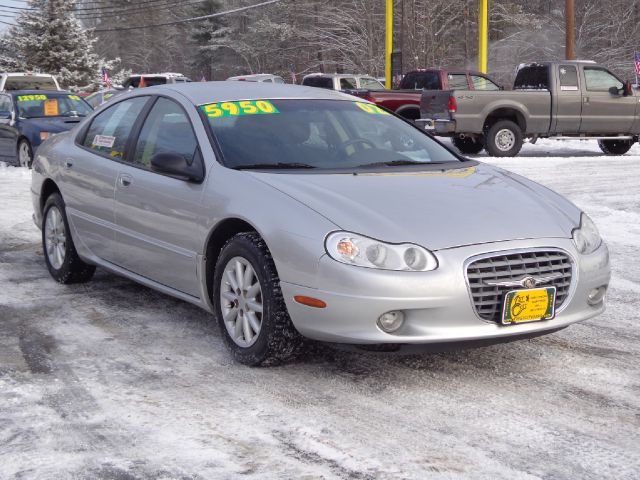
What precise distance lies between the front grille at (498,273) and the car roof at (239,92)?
2.05 m

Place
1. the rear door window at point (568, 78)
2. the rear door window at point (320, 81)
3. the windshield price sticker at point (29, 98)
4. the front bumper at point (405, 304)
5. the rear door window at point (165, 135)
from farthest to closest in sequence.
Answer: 1. the rear door window at point (320, 81)
2. the rear door window at point (568, 78)
3. the windshield price sticker at point (29, 98)
4. the rear door window at point (165, 135)
5. the front bumper at point (405, 304)

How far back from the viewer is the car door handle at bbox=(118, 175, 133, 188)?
5759 millimetres

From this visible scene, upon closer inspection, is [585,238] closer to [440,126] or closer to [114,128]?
[114,128]

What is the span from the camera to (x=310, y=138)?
543 cm

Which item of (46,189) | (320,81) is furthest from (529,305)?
(320,81)

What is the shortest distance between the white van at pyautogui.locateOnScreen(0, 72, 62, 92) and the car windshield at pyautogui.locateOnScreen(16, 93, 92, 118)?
662 cm

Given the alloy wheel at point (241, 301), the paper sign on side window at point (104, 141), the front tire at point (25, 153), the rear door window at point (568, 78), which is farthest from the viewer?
the rear door window at point (568, 78)

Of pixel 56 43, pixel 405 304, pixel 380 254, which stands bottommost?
pixel 405 304

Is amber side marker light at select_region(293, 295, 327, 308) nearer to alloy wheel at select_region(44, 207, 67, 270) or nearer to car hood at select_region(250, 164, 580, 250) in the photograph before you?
car hood at select_region(250, 164, 580, 250)

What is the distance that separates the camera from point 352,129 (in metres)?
5.66

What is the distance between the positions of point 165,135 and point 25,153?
1145cm

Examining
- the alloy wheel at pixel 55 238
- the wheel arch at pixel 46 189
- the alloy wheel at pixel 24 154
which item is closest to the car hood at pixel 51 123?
the alloy wheel at pixel 24 154

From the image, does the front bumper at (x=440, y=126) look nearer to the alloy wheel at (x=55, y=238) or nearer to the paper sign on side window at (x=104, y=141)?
the alloy wheel at (x=55, y=238)

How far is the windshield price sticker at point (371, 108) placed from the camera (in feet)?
20.0
